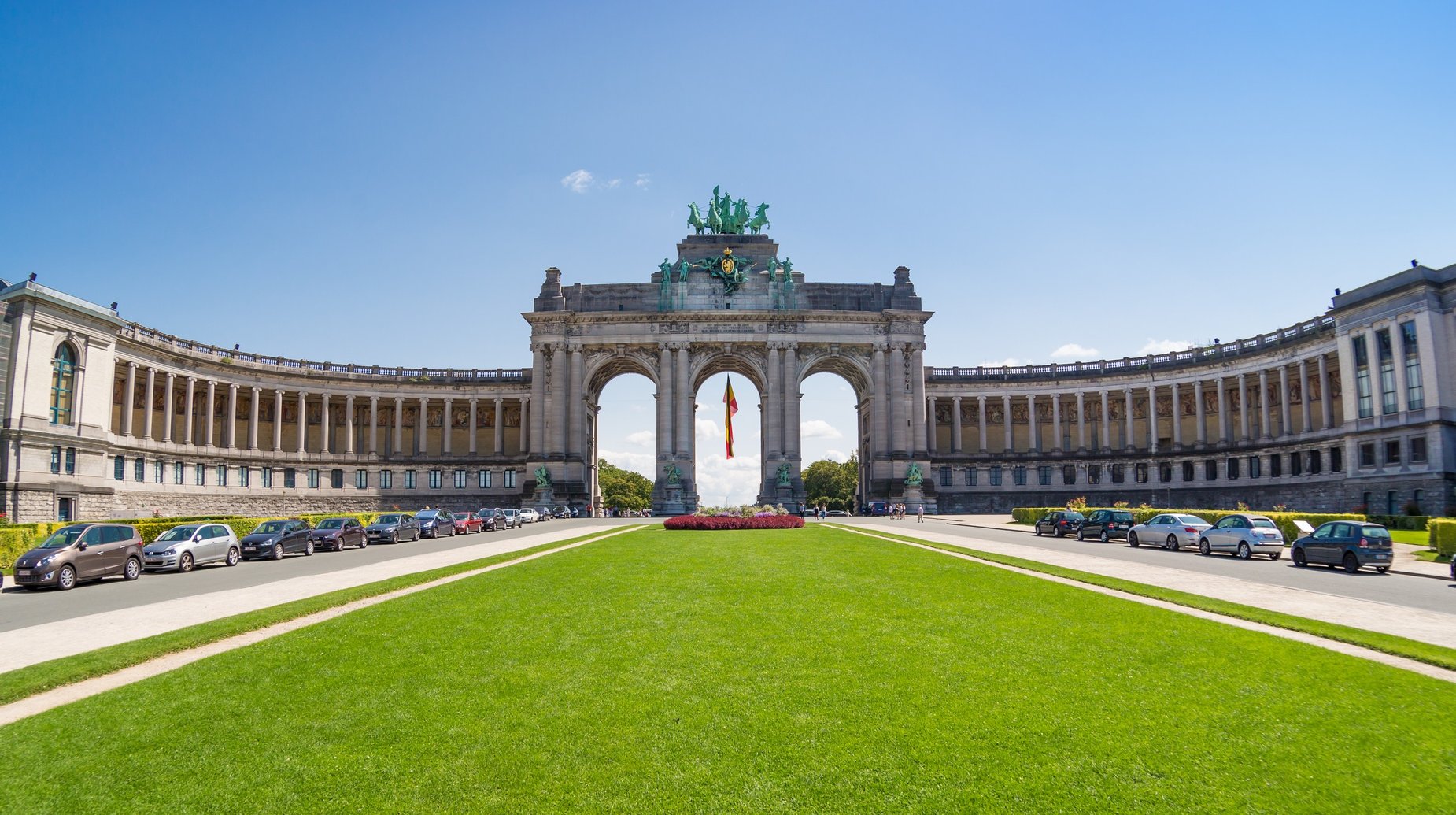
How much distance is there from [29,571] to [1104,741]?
93.0 feet

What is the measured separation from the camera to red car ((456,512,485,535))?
51906mm

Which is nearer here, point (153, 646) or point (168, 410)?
point (153, 646)

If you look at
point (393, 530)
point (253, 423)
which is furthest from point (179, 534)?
point (253, 423)

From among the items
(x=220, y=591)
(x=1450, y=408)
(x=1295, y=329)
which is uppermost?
(x=1295, y=329)

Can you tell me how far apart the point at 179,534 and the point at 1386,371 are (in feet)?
248

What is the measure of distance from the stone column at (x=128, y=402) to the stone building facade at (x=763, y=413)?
10.4 inches

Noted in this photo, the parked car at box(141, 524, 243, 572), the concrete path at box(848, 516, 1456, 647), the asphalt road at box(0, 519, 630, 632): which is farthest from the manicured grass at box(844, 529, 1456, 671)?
the parked car at box(141, 524, 243, 572)

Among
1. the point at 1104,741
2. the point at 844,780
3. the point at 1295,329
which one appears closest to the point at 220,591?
the point at 844,780

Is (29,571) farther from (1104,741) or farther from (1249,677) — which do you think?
(1249,677)

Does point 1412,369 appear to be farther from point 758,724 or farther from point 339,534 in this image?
point 339,534

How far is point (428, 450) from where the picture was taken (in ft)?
324

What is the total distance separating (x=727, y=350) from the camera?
299 feet

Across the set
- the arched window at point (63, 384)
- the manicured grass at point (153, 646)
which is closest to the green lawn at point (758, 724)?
the manicured grass at point (153, 646)

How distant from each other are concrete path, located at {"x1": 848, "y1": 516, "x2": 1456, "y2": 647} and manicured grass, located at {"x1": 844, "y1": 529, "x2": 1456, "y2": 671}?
56 centimetres
